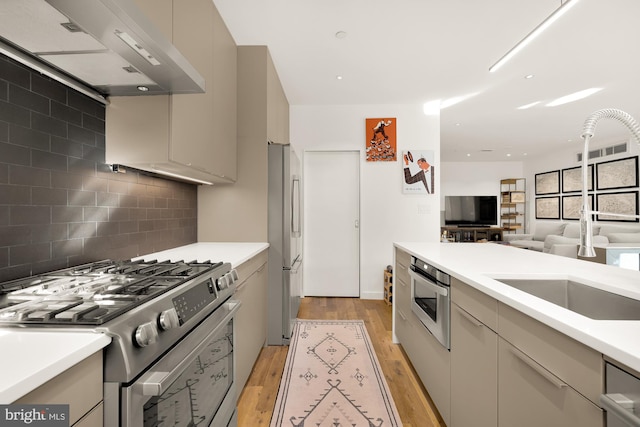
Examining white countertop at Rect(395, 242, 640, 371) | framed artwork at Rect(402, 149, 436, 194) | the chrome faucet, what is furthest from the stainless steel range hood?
framed artwork at Rect(402, 149, 436, 194)

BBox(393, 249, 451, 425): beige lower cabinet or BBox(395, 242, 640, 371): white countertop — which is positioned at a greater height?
BBox(395, 242, 640, 371): white countertop

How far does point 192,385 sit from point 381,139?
3641mm

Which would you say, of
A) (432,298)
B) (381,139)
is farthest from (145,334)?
(381,139)

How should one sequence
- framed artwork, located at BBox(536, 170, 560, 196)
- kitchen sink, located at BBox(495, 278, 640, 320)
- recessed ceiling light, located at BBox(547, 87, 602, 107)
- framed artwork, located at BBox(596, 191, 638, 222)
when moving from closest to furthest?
kitchen sink, located at BBox(495, 278, 640, 320)
recessed ceiling light, located at BBox(547, 87, 602, 107)
framed artwork, located at BBox(596, 191, 638, 222)
framed artwork, located at BBox(536, 170, 560, 196)

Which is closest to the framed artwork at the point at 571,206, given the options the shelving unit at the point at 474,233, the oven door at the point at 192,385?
the shelving unit at the point at 474,233

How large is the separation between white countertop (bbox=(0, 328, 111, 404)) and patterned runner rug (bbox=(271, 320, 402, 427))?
1.33 meters

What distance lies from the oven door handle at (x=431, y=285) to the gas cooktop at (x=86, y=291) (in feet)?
3.71

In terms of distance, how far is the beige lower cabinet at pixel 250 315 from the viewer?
1742 millimetres

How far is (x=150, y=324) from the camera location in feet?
2.56

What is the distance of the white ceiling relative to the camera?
2.19 meters

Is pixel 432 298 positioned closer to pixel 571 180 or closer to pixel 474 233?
pixel 474 233

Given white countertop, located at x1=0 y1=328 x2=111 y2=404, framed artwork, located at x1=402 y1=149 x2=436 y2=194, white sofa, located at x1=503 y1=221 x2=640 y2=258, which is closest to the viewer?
white countertop, located at x1=0 y1=328 x2=111 y2=404

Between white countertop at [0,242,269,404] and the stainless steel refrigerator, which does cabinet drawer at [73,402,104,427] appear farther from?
the stainless steel refrigerator

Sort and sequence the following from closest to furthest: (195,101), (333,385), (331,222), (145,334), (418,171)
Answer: (145,334), (195,101), (333,385), (418,171), (331,222)
